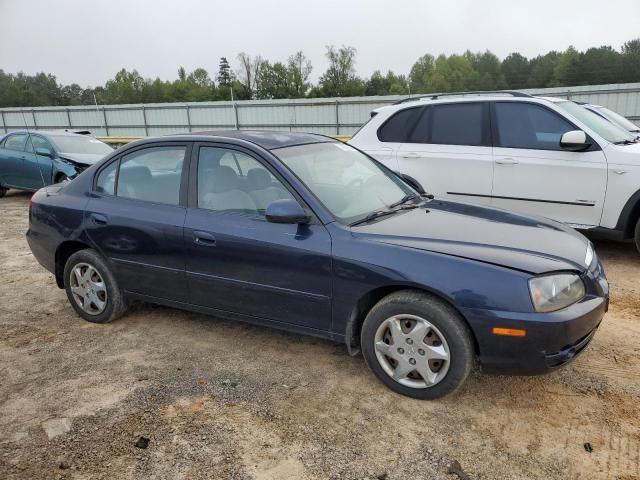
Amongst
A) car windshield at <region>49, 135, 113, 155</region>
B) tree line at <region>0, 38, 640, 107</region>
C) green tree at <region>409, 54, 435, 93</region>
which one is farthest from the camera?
green tree at <region>409, 54, 435, 93</region>

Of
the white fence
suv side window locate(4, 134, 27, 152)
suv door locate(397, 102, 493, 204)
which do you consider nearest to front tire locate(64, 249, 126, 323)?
suv door locate(397, 102, 493, 204)

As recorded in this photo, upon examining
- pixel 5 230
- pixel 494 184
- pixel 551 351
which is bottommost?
pixel 5 230

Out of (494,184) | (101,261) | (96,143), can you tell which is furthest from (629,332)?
(96,143)

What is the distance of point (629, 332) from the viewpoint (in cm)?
402

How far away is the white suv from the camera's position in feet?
18.3

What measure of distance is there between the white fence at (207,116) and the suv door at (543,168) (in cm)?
1414

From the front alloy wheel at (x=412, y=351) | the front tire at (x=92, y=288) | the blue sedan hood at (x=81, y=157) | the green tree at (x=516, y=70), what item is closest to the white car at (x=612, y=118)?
the front alloy wheel at (x=412, y=351)

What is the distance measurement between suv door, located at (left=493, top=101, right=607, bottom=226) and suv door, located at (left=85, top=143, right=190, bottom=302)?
12.5ft

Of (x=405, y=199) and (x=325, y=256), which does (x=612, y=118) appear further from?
(x=325, y=256)

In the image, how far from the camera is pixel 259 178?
3.70m

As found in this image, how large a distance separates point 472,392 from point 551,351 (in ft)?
2.01

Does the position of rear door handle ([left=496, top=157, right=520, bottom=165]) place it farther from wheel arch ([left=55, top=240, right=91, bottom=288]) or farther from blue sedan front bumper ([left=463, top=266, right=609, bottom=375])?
wheel arch ([left=55, top=240, right=91, bottom=288])

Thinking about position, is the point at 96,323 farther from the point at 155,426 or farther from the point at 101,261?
the point at 155,426

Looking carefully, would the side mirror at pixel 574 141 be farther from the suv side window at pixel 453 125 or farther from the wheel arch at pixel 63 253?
the wheel arch at pixel 63 253
